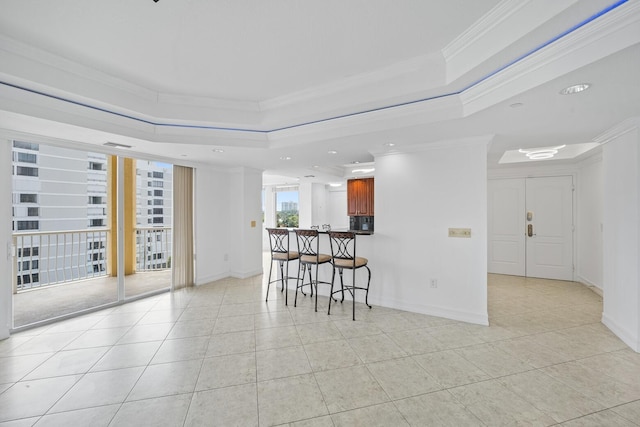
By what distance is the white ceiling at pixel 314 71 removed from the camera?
1.82m

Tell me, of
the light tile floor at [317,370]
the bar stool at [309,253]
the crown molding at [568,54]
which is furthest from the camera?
the bar stool at [309,253]

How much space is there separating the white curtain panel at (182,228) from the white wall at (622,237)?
6.12 meters

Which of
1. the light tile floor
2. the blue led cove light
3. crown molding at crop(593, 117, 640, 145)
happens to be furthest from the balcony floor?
crown molding at crop(593, 117, 640, 145)

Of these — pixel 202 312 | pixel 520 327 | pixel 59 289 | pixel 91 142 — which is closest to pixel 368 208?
pixel 520 327

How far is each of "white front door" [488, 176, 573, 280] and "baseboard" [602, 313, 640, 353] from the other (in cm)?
242

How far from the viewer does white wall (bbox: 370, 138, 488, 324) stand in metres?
3.40

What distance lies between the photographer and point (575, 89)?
80.0 inches

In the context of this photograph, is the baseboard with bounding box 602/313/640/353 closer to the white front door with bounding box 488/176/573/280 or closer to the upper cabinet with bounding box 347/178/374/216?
the white front door with bounding box 488/176/573/280

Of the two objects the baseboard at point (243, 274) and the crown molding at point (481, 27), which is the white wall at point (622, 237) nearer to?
the crown molding at point (481, 27)

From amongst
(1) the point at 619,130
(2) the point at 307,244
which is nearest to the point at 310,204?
(2) the point at 307,244

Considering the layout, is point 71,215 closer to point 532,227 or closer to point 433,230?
point 433,230

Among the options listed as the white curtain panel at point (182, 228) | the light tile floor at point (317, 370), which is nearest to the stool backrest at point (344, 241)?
the light tile floor at point (317, 370)

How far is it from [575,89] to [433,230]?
6.74 ft

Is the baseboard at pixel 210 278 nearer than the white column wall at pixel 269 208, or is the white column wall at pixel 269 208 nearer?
the baseboard at pixel 210 278
